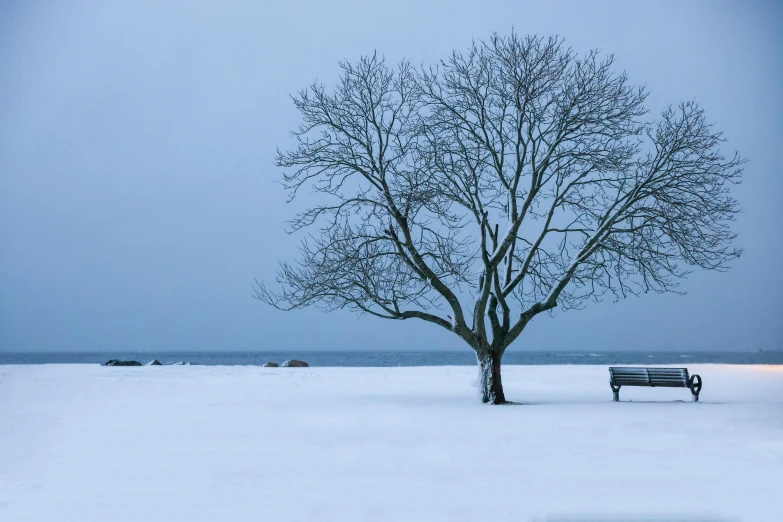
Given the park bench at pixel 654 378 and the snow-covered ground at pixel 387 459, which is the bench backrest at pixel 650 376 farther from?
the snow-covered ground at pixel 387 459

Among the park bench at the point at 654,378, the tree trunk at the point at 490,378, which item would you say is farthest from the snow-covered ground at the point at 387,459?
the tree trunk at the point at 490,378

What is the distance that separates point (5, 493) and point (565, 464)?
6.56 metres

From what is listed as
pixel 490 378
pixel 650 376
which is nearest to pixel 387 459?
pixel 490 378

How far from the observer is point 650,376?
62.1ft

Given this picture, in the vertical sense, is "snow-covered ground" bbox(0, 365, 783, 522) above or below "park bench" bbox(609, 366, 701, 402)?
below

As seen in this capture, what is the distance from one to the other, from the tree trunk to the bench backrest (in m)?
2.71

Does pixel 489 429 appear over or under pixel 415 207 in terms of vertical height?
under

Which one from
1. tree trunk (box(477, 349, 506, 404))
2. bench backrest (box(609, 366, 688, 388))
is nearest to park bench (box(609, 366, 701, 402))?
bench backrest (box(609, 366, 688, 388))

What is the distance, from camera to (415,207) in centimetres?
1888

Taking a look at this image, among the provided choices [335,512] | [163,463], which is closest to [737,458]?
[335,512]

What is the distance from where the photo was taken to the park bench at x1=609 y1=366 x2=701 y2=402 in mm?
18672

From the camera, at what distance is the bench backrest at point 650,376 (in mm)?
18688

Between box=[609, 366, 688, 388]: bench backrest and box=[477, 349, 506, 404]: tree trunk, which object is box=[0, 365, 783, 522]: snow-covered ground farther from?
box=[477, 349, 506, 404]: tree trunk

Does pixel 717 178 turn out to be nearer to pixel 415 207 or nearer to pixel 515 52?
pixel 515 52
